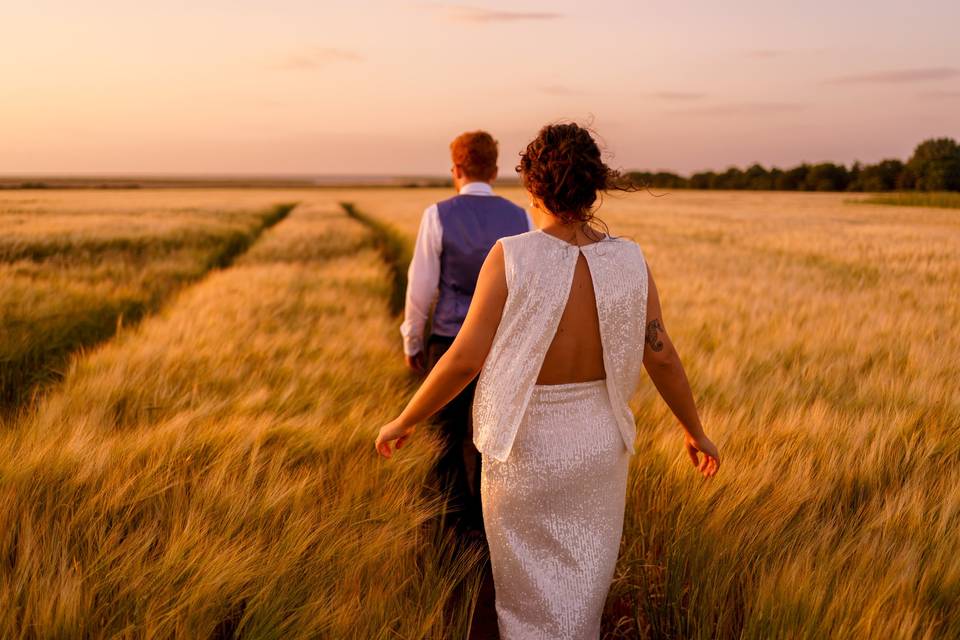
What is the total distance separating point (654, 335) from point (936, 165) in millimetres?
73631

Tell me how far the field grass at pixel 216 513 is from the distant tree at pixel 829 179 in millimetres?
74984

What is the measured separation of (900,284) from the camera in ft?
22.7

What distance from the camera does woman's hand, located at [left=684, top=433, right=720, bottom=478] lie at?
1.78m

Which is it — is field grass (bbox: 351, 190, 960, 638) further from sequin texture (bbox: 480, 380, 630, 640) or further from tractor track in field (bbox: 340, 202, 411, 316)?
tractor track in field (bbox: 340, 202, 411, 316)

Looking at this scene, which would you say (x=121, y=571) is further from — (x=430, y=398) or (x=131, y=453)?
(x=430, y=398)

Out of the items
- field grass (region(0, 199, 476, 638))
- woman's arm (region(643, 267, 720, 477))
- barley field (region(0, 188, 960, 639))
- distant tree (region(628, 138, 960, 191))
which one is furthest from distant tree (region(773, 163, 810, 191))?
woman's arm (region(643, 267, 720, 477))

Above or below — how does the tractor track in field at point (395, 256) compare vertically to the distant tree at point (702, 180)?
below

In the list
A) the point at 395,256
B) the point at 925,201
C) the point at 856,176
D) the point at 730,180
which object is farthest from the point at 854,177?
the point at 395,256

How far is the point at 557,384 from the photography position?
5.22 ft

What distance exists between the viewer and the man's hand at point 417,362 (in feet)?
10.1

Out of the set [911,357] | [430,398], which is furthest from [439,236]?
[911,357]

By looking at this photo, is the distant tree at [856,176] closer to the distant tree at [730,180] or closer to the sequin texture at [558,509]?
the distant tree at [730,180]

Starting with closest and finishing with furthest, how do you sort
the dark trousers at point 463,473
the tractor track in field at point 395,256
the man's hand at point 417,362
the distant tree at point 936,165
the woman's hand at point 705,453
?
the woman's hand at point 705,453 < the dark trousers at point 463,473 < the man's hand at point 417,362 < the tractor track in field at point 395,256 < the distant tree at point 936,165

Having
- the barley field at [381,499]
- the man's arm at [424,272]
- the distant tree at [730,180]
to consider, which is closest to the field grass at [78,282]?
the barley field at [381,499]
